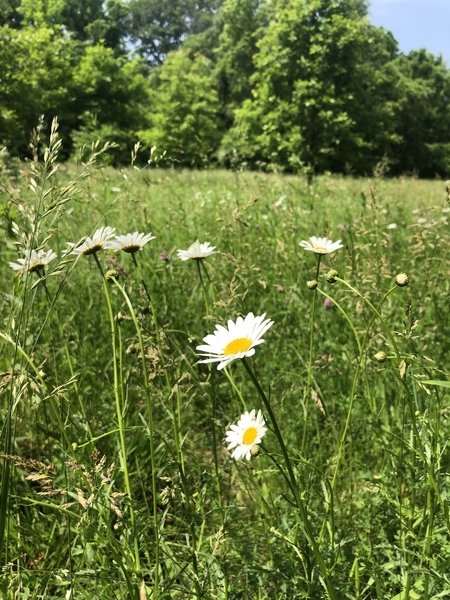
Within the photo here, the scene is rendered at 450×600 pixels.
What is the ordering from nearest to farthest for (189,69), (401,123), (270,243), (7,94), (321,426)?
(321,426)
(270,243)
(7,94)
(189,69)
(401,123)

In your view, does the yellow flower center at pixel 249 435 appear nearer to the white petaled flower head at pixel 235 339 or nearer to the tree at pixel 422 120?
the white petaled flower head at pixel 235 339

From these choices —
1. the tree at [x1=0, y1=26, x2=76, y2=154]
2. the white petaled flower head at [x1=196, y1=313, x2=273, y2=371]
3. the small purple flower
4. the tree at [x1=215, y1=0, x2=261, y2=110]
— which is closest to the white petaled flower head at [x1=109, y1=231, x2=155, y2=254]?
the white petaled flower head at [x1=196, y1=313, x2=273, y2=371]

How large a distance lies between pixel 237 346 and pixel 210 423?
3.76 feet

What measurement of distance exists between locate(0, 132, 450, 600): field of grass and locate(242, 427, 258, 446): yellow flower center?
8 cm

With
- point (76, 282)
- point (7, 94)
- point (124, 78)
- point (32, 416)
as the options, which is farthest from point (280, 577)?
point (124, 78)

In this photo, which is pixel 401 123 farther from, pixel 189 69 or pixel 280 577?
pixel 280 577

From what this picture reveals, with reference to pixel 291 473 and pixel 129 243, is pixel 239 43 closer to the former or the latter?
pixel 129 243

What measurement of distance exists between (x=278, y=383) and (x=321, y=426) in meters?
0.25

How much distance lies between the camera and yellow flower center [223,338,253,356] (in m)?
0.90

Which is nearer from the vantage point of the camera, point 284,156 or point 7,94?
point 7,94

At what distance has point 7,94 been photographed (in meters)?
17.4

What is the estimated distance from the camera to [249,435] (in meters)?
1.04

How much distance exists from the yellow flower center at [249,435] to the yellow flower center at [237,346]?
0.68 feet

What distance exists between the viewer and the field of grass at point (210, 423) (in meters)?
0.96
